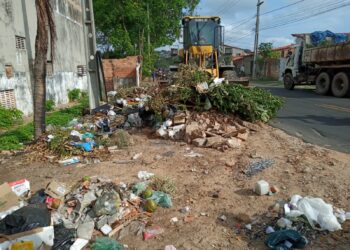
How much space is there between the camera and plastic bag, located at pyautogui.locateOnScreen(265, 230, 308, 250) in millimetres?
2900

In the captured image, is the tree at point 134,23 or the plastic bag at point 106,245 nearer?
the plastic bag at point 106,245

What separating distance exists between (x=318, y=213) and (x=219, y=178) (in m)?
1.59

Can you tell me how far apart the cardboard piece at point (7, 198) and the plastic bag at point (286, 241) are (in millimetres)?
3113

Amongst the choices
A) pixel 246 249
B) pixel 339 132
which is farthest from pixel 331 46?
pixel 246 249

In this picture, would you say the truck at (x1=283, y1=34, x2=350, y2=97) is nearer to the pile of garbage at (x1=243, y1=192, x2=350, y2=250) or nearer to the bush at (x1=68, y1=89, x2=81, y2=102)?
the pile of garbage at (x1=243, y1=192, x2=350, y2=250)

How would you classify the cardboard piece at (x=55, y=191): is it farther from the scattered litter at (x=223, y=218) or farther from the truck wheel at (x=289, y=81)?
the truck wheel at (x=289, y=81)

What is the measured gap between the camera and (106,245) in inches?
121

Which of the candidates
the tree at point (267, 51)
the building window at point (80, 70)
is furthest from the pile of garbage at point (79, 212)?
the tree at point (267, 51)

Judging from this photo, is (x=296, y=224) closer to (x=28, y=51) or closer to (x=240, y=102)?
(x=240, y=102)

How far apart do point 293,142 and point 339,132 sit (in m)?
1.56

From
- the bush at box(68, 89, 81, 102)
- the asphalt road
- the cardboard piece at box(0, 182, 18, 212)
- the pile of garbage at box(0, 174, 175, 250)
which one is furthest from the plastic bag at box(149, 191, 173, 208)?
the bush at box(68, 89, 81, 102)

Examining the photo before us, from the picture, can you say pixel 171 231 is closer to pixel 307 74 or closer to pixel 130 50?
pixel 307 74

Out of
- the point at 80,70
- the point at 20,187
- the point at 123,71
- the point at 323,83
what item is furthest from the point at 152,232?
the point at 123,71

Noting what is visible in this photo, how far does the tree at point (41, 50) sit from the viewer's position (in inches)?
262
